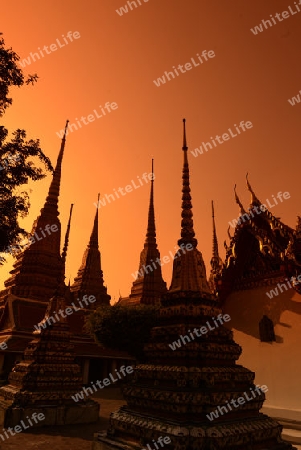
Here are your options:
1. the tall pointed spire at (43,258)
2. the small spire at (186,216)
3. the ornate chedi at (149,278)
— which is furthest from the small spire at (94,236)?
the small spire at (186,216)

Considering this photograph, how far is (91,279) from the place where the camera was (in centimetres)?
3672

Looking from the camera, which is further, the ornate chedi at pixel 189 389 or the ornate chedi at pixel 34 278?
the ornate chedi at pixel 34 278

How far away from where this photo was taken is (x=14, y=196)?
767 centimetres

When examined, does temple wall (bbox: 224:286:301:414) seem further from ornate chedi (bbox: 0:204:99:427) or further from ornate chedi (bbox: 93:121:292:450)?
ornate chedi (bbox: 0:204:99:427)

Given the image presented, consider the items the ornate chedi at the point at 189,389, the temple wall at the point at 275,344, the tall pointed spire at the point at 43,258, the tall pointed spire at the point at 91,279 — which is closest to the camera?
the ornate chedi at the point at 189,389

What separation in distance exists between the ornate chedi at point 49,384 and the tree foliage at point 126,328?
7.78 meters

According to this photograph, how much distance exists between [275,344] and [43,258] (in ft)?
75.6

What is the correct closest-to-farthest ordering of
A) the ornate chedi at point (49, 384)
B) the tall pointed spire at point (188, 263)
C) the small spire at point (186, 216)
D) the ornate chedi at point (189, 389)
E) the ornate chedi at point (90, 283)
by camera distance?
1. the ornate chedi at point (189, 389)
2. the tall pointed spire at point (188, 263)
3. the small spire at point (186, 216)
4. the ornate chedi at point (49, 384)
5. the ornate chedi at point (90, 283)

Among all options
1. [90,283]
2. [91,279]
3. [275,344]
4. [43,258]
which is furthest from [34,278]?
[275,344]

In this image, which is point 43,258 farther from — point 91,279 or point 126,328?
point 126,328

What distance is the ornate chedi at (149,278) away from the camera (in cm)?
3095

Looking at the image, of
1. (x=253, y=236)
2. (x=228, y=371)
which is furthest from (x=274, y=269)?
(x=228, y=371)

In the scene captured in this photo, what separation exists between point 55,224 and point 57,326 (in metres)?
19.7

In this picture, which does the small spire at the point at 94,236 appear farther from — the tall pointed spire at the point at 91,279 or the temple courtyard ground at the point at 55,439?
the temple courtyard ground at the point at 55,439
